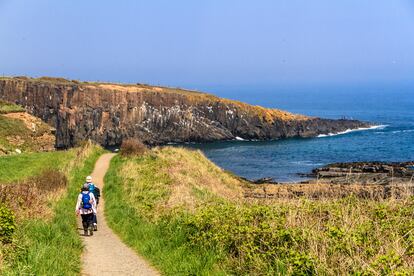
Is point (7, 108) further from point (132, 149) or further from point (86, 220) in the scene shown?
point (86, 220)

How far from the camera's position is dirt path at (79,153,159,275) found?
37.1 ft

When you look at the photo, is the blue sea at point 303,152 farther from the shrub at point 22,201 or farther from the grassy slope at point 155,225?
the shrub at point 22,201

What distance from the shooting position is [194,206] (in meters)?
15.4

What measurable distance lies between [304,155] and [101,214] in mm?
61008

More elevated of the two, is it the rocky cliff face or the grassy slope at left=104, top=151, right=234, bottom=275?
the rocky cliff face

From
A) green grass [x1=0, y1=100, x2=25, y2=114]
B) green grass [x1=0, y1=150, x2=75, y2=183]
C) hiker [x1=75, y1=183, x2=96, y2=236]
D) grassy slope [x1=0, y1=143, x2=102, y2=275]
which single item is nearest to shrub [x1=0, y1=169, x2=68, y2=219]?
grassy slope [x1=0, y1=143, x2=102, y2=275]

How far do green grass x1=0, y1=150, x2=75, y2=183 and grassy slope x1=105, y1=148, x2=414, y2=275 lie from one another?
13986 mm

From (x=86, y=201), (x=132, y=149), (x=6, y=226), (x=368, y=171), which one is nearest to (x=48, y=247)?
(x=6, y=226)

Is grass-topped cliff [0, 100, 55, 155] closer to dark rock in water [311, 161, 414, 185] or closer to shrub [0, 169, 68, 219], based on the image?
dark rock in water [311, 161, 414, 185]

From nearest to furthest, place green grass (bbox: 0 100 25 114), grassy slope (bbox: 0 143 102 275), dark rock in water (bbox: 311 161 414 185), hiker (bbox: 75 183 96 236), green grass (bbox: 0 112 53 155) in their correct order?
grassy slope (bbox: 0 143 102 275) < hiker (bbox: 75 183 96 236) < dark rock in water (bbox: 311 161 414 185) < green grass (bbox: 0 112 53 155) < green grass (bbox: 0 100 25 114)

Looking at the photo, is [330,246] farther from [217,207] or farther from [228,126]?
[228,126]

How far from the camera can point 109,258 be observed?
1266 cm

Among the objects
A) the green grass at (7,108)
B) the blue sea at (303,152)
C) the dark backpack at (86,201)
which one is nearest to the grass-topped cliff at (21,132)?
the green grass at (7,108)

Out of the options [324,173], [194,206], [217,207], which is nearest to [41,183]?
[194,206]
